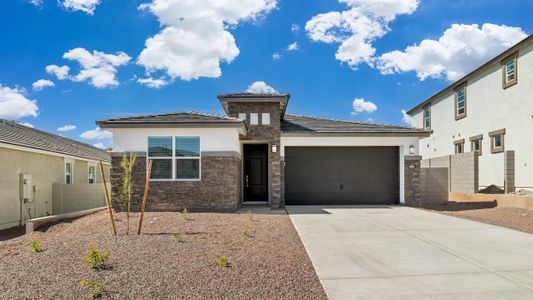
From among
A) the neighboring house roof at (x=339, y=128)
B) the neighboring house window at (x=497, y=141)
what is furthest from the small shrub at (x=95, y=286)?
the neighboring house window at (x=497, y=141)

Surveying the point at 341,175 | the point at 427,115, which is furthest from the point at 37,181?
the point at 427,115

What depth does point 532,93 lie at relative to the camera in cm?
1578

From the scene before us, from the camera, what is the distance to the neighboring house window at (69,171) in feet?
55.8

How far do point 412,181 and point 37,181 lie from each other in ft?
48.3

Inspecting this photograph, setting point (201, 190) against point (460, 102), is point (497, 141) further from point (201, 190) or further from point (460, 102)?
point (201, 190)

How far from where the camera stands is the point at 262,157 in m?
16.3

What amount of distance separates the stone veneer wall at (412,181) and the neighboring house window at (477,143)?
663 cm

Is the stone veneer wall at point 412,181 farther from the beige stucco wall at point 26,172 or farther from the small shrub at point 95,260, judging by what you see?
the beige stucco wall at point 26,172

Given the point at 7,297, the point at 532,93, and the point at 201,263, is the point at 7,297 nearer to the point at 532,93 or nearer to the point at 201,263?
the point at 201,263

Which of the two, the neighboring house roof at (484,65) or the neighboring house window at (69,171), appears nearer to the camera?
the neighboring house roof at (484,65)

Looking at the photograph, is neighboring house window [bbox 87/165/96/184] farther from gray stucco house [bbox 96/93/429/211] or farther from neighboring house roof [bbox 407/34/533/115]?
neighboring house roof [bbox 407/34/533/115]

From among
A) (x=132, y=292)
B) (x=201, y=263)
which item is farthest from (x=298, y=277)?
(x=132, y=292)

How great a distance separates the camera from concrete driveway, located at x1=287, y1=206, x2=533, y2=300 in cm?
525

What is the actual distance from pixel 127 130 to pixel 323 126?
25.5 ft
